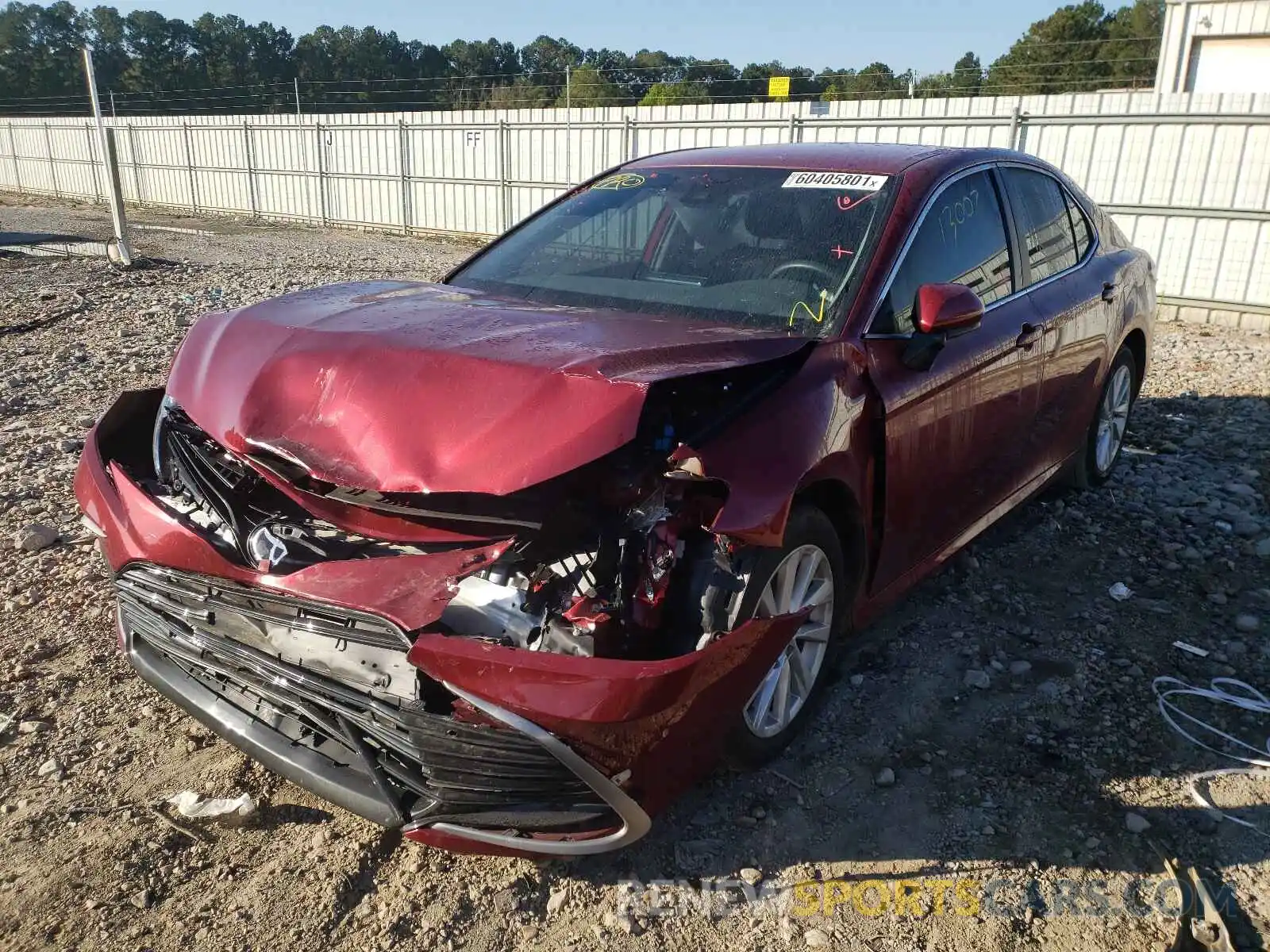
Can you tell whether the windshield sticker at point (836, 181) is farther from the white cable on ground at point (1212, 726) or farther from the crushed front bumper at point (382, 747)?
the crushed front bumper at point (382, 747)

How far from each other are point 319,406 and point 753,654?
1.28m

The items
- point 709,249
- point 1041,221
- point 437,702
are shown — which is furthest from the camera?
point 1041,221

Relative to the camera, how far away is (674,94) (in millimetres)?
31609

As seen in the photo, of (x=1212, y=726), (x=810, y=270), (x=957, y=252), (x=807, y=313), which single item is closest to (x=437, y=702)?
(x=807, y=313)

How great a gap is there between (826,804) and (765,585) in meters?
0.78

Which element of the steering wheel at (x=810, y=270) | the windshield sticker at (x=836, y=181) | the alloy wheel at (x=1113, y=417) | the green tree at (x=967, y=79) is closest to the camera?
the steering wheel at (x=810, y=270)

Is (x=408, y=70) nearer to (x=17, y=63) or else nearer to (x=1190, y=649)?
(x=17, y=63)

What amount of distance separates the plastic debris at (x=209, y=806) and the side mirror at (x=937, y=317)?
7.76 feet

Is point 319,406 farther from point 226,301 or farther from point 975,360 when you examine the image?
point 226,301

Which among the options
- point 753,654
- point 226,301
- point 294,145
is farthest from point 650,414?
point 294,145

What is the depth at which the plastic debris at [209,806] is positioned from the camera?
105 inches

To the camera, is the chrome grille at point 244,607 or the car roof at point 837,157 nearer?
the chrome grille at point 244,607

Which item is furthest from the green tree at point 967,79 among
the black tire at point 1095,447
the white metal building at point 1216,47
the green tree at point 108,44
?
the green tree at point 108,44

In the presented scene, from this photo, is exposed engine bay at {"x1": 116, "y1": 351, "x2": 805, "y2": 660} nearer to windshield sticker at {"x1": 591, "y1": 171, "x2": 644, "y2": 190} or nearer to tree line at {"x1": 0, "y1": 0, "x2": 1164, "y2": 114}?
windshield sticker at {"x1": 591, "y1": 171, "x2": 644, "y2": 190}
